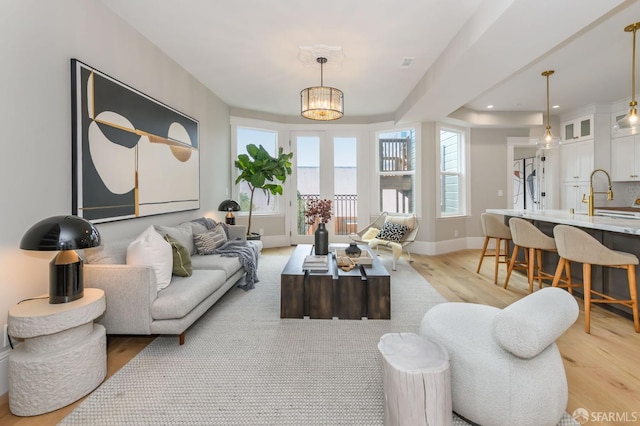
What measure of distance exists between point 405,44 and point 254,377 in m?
3.50

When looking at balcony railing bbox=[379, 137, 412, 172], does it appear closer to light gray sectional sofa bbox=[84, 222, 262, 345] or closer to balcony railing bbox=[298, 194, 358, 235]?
balcony railing bbox=[298, 194, 358, 235]

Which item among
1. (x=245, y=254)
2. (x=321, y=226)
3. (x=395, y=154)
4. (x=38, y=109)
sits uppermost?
(x=395, y=154)

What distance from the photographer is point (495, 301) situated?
10.9ft

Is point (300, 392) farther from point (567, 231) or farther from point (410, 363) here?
point (567, 231)

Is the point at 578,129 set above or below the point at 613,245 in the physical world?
above

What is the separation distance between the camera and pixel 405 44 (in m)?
3.35

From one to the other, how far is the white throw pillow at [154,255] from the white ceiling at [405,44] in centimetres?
205

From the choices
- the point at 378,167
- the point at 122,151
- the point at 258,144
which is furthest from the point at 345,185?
the point at 122,151

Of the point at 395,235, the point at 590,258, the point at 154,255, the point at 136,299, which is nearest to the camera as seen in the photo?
the point at 136,299

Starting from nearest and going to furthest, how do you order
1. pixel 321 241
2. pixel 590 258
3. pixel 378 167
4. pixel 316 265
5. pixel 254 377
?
pixel 254 377 < pixel 590 258 < pixel 316 265 < pixel 321 241 < pixel 378 167

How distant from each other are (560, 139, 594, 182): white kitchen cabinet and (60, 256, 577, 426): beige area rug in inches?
209

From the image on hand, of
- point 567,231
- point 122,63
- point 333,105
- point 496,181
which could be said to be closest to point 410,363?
point 567,231

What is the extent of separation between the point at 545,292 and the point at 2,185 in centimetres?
319

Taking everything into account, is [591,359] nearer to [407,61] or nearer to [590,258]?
[590,258]
